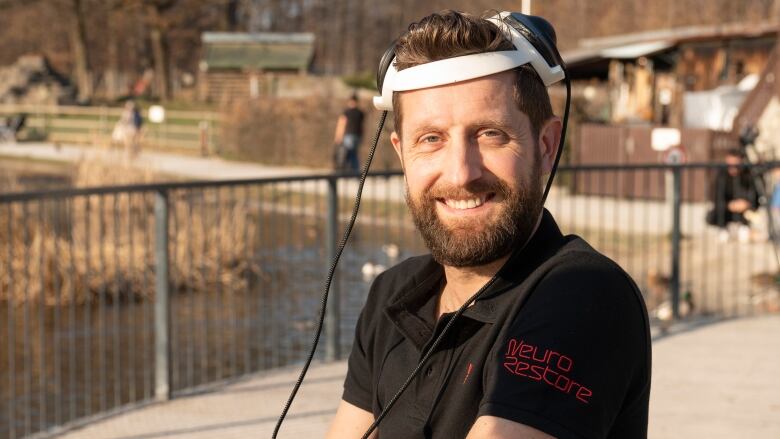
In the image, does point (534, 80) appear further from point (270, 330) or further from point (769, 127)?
point (769, 127)

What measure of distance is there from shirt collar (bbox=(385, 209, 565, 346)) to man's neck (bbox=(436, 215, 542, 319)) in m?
0.02

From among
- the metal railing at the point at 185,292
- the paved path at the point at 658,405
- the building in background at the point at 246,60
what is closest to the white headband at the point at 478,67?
the paved path at the point at 658,405

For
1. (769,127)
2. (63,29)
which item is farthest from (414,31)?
(63,29)

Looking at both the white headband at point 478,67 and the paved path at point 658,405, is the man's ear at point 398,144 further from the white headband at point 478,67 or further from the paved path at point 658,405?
the paved path at point 658,405

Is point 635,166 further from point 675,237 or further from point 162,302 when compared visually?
point 162,302

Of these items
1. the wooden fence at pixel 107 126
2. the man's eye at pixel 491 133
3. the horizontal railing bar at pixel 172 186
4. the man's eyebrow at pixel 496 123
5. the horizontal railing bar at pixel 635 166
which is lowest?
the wooden fence at pixel 107 126

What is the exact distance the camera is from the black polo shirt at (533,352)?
2092 mm

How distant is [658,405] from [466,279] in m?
4.29

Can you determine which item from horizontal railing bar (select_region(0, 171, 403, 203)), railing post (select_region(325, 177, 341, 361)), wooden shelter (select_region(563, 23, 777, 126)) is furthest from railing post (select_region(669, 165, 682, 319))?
wooden shelter (select_region(563, 23, 777, 126))

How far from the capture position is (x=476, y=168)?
2355 millimetres

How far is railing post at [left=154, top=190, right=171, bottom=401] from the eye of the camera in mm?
6797

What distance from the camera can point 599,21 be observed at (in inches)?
2199

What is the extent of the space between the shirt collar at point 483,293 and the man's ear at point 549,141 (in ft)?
0.33

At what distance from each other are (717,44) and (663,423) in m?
22.5
